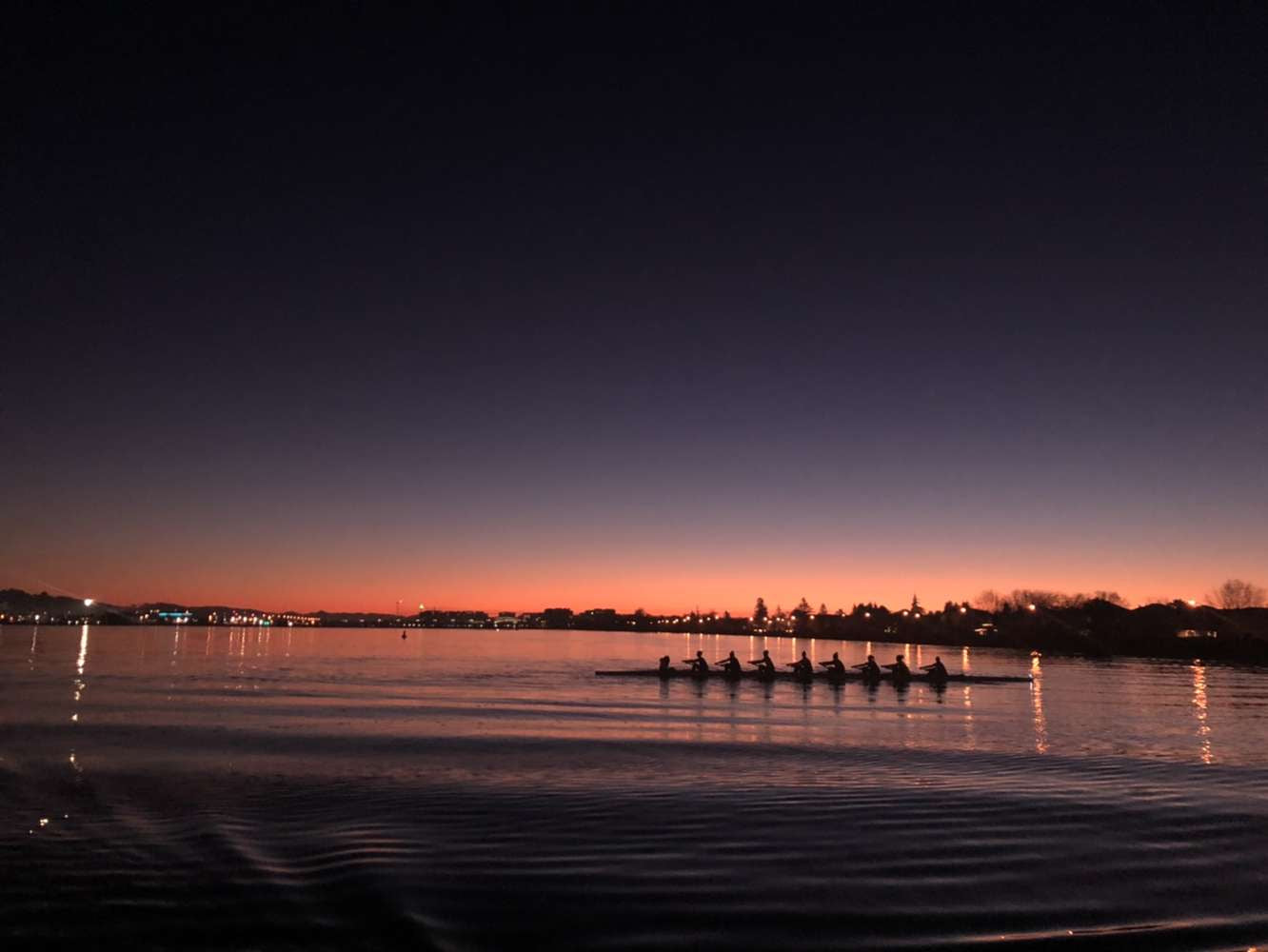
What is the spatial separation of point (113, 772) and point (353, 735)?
8.91m

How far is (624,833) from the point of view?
15141 millimetres

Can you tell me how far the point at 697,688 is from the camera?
55.2 metres

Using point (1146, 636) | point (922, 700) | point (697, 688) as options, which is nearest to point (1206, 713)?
point (922, 700)

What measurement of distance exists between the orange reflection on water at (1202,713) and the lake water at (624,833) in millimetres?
296

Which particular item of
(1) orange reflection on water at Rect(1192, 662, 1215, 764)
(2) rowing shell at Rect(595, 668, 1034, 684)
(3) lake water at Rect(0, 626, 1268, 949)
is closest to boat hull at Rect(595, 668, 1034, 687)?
(2) rowing shell at Rect(595, 668, 1034, 684)

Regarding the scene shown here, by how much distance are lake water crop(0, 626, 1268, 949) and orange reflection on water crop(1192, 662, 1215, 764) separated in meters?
0.30

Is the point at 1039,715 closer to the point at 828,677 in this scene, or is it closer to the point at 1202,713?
the point at 1202,713

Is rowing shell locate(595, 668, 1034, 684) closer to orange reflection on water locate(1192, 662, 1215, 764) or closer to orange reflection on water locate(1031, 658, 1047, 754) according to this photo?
orange reflection on water locate(1031, 658, 1047, 754)

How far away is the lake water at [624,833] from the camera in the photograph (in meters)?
10.5

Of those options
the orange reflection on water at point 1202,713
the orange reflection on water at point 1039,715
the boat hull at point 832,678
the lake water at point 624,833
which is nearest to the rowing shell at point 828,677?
the boat hull at point 832,678

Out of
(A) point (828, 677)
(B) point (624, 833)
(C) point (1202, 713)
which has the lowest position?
(A) point (828, 677)

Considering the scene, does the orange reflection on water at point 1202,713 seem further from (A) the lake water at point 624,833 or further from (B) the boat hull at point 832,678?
(B) the boat hull at point 832,678

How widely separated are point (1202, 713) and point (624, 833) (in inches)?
1431

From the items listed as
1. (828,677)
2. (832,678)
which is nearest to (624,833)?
(832,678)
